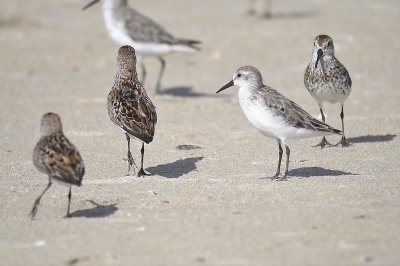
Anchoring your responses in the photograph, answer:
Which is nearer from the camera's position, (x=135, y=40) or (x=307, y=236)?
(x=307, y=236)

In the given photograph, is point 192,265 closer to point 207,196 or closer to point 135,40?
point 207,196

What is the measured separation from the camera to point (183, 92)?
12.6m

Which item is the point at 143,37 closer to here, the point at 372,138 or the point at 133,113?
the point at 372,138

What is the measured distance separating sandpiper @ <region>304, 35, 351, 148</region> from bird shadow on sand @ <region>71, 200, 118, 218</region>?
3.49 metres

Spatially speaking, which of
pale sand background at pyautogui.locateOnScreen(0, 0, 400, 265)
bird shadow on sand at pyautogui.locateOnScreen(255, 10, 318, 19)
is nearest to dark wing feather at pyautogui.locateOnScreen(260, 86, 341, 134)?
pale sand background at pyautogui.locateOnScreen(0, 0, 400, 265)

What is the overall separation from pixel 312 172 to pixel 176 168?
5.29 feet

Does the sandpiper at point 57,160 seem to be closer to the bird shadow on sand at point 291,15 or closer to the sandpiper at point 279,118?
the sandpiper at point 279,118

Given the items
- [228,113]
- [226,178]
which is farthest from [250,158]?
[228,113]

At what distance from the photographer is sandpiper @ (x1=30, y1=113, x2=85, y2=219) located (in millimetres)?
5980

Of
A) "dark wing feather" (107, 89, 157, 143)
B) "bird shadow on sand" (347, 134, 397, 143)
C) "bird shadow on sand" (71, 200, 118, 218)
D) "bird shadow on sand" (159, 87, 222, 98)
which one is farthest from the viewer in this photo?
"bird shadow on sand" (159, 87, 222, 98)

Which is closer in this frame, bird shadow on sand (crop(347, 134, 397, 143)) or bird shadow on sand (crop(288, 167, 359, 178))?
bird shadow on sand (crop(288, 167, 359, 178))

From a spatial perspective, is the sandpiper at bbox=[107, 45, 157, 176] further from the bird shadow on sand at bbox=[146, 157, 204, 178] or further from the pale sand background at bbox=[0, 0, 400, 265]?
the pale sand background at bbox=[0, 0, 400, 265]

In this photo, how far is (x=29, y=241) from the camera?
18.5 ft

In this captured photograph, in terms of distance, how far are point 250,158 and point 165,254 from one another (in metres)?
3.37
